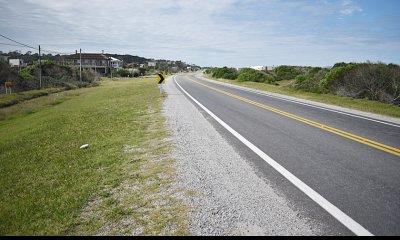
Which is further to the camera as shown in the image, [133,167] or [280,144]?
[280,144]

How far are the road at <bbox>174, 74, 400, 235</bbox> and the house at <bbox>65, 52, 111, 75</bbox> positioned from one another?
90.3 m

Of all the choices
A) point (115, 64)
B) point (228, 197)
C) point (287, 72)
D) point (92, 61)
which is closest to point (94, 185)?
point (228, 197)

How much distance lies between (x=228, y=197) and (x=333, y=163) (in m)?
2.58

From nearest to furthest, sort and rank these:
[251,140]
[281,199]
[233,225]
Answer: [233,225]
[281,199]
[251,140]

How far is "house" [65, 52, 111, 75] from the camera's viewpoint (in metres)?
92.8

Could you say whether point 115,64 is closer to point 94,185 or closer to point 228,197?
point 94,185

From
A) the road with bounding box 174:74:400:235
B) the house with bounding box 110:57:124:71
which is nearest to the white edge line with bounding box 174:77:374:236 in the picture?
the road with bounding box 174:74:400:235

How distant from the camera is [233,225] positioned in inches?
144

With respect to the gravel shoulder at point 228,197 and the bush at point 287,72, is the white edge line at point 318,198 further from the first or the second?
the bush at point 287,72

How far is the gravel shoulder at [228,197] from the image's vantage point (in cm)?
359

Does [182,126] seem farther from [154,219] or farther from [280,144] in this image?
[154,219]

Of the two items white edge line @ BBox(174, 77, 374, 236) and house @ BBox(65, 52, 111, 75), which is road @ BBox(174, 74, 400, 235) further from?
house @ BBox(65, 52, 111, 75)
